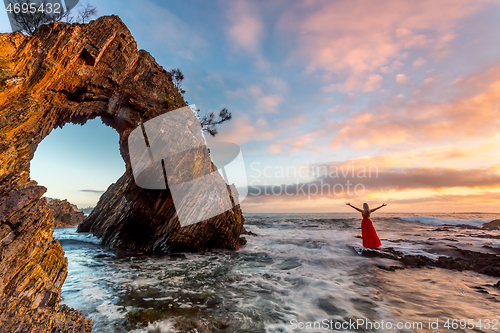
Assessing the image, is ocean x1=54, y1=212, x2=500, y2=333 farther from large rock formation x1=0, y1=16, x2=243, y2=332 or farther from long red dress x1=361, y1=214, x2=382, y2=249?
long red dress x1=361, y1=214, x2=382, y2=249

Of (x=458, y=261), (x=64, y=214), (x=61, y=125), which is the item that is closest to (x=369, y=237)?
(x=458, y=261)

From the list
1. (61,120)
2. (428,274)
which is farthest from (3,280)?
(428,274)

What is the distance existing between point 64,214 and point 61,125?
29798mm

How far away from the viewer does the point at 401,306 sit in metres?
6.11

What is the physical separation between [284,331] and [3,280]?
5792 millimetres

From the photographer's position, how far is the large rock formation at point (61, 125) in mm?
3649

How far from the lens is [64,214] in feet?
98.0

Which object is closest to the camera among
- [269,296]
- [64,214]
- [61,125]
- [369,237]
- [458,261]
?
[269,296]

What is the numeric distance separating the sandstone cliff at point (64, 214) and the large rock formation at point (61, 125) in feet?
56.1

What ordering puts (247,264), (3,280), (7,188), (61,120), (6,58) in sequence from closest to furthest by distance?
(3,280) → (7,188) → (6,58) → (61,120) → (247,264)

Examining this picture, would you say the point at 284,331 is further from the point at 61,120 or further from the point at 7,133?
the point at 61,120

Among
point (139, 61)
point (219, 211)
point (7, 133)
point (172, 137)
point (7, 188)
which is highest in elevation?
point (139, 61)

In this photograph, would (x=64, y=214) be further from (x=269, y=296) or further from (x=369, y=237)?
(x=369, y=237)

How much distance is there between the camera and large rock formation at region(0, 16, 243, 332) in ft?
12.0
